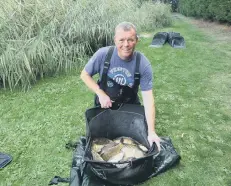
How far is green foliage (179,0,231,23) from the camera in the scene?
11.0 meters

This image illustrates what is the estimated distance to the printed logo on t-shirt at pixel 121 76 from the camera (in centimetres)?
283

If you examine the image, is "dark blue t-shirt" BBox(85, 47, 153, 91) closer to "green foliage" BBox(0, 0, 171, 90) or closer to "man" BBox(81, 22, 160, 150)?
"man" BBox(81, 22, 160, 150)

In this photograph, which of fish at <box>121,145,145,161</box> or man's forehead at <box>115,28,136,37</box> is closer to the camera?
man's forehead at <box>115,28,136,37</box>

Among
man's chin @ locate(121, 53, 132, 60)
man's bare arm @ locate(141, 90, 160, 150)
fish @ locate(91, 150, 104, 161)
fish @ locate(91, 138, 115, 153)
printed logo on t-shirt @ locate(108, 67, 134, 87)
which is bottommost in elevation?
fish @ locate(91, 138, 115, 153)

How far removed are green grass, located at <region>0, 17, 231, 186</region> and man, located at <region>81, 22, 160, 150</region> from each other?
774mm

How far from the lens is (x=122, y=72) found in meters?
2.84

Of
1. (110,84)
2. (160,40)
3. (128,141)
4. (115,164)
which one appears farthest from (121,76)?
(160,40)

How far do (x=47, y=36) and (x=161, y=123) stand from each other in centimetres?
295

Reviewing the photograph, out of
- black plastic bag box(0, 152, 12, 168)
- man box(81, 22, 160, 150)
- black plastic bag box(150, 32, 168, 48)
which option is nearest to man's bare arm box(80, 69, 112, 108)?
man box(81, 22, 160, 150)

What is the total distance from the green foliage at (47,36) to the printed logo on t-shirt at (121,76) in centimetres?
249

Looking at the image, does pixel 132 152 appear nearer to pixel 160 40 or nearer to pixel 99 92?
pixel 99 92

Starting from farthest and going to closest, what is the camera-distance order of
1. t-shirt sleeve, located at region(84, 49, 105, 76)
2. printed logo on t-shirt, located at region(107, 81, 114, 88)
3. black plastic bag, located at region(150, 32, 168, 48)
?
black plastic bag, located at region(150, 32, 168, 48), printed logo on t-shirt, located at region(107, 81, 114, 88), t-shirt sleeve, located at region(84, 49, 105, 76)

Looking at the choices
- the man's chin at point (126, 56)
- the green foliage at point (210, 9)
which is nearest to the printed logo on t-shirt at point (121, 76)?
the man's chin at point (126, 56)

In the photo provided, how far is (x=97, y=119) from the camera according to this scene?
2947mm
